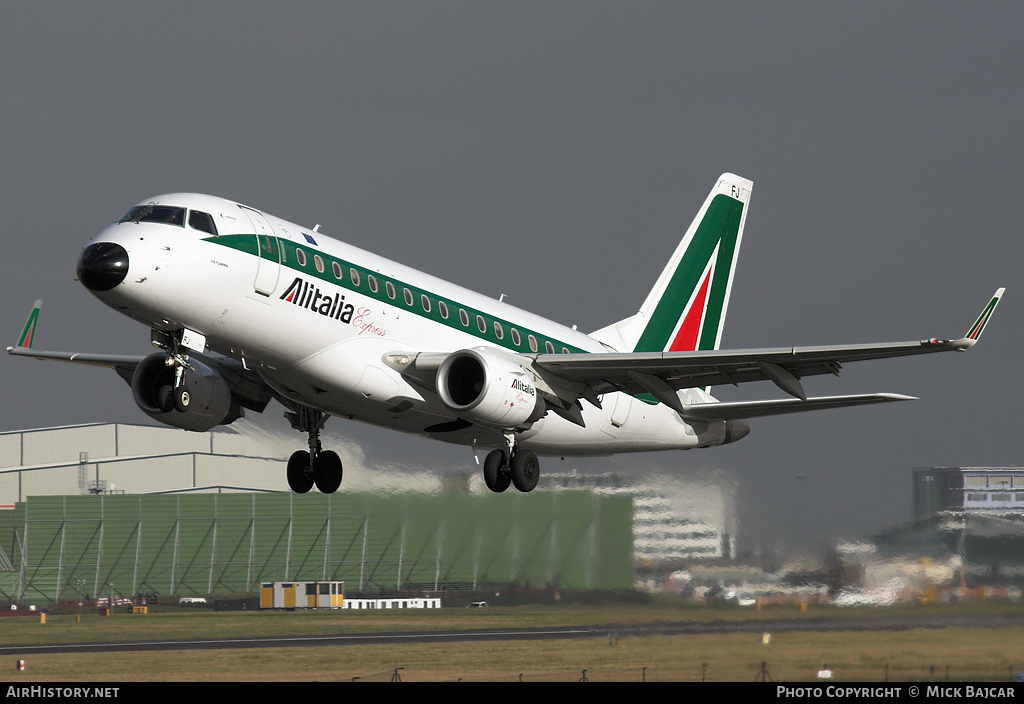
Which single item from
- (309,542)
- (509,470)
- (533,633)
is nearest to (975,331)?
(509,470)

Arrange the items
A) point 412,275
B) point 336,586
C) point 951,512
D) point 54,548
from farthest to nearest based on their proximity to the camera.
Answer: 1. point 54,548
2. point 336,586
3. point 951,512
4. point 412,275

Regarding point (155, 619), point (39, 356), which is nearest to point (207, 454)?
point (155, 619)

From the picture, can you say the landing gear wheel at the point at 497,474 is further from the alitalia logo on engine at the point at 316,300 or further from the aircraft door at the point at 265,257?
the aircraft door at the point at 265,257

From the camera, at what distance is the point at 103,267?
22.0m

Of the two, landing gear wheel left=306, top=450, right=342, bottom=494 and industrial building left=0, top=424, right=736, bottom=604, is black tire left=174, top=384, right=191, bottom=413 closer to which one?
landing gear wheel left=306, top=450, right=342, bottom=494

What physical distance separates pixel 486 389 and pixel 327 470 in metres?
6.44

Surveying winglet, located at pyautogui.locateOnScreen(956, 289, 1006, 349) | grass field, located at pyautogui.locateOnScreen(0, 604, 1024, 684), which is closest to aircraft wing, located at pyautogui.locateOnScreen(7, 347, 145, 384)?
grass field, located at pyautogui.locateOnScreen(0, 604, 1024, 684)

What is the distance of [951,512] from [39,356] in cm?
2252

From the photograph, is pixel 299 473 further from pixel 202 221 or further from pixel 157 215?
pixel 157 215

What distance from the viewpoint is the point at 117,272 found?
72.1ft
